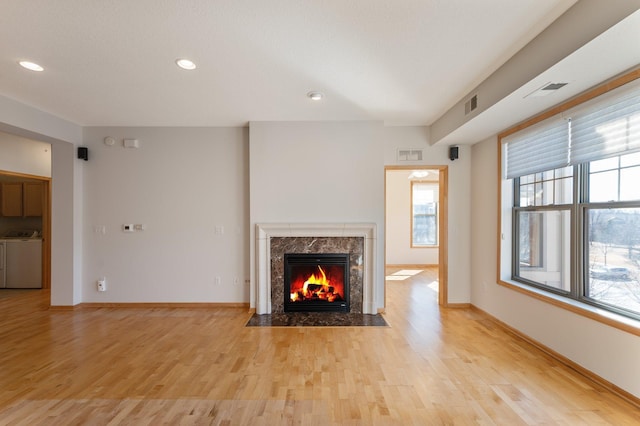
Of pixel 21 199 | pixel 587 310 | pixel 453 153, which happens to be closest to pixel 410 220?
pixel 453 153

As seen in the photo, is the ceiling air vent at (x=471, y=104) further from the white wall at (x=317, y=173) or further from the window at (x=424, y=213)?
the window at (x=424, y=213)

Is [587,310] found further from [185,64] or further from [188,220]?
[188,220]

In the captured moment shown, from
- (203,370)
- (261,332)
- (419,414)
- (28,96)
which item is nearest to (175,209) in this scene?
(28,96)

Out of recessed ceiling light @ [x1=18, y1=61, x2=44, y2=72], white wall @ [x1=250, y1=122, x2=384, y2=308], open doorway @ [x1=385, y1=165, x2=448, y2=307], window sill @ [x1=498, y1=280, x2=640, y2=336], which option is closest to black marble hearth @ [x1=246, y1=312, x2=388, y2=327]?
white wall @ [x1=250, y1=122, x2=384, y2=308]

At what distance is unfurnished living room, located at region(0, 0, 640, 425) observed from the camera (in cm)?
200

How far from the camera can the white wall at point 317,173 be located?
4066mm

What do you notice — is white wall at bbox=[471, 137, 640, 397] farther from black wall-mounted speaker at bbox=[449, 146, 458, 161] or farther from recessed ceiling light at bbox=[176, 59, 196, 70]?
recessed ceiling light at bbox=[176, 59, 196, 70]

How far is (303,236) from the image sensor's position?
405 centimetres

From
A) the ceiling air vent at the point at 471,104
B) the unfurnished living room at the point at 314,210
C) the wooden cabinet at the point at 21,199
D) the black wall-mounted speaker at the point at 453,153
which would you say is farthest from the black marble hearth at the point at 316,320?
the wooden cabinet at the point at 21,199

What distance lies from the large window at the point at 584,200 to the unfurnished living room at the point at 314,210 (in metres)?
0.02

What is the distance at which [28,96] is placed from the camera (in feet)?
10.6

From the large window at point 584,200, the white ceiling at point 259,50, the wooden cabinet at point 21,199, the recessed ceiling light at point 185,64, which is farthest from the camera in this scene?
the wooden cabinet at point 21,199

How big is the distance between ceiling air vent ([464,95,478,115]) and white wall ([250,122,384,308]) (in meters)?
1.15

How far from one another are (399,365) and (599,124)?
8.56 ft
